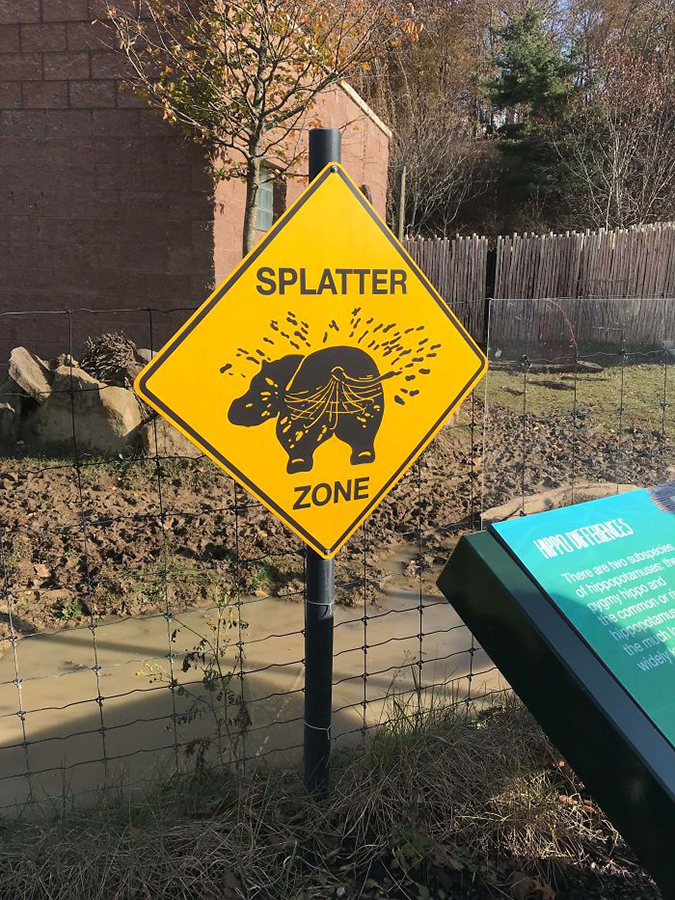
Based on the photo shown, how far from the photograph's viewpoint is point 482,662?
3938mm

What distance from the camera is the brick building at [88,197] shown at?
8570 millimetres

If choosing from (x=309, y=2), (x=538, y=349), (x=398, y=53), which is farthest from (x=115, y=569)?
(x=398, y=53)

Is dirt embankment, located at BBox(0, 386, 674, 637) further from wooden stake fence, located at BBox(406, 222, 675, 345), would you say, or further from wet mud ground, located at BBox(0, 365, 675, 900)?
wooden stake fence, located at BBox(406, 222, 675, 345)

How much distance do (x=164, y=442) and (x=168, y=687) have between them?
331 centimetres

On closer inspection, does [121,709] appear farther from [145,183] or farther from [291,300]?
[145,183]

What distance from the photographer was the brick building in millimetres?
8570

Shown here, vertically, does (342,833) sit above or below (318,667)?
below

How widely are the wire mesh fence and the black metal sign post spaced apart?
0.36 m

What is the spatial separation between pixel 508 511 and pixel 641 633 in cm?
332

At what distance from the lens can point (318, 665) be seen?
2.47 m

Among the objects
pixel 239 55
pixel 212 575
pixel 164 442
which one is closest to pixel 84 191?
pixel 239 55

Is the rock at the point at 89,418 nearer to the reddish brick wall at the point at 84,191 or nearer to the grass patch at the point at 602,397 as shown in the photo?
the reddish brick wall at the point at 84,191

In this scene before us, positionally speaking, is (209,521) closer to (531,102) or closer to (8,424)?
(8,424)

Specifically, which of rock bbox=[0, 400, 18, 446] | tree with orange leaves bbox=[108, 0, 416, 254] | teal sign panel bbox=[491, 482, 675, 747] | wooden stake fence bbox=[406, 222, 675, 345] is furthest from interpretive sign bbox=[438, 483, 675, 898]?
wooden stake fence bbox=[406, 222, 675, 345]
